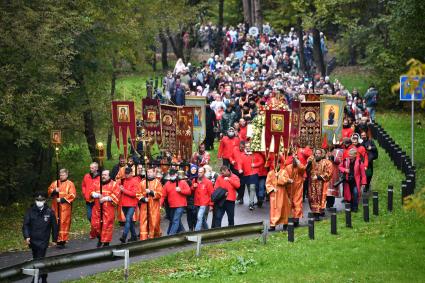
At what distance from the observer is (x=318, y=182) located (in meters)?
28.7

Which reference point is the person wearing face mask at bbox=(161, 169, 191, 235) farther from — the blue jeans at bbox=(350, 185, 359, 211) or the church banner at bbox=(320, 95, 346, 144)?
the church banner at bbox=(320, 95, 346, 144)

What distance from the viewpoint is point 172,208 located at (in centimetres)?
2612

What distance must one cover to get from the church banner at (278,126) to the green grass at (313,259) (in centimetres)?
236

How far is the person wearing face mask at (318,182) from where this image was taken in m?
28.6

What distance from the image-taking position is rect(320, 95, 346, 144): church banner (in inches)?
1192

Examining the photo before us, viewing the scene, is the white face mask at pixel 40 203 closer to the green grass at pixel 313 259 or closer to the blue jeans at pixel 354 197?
the green grass at pixel 313 259

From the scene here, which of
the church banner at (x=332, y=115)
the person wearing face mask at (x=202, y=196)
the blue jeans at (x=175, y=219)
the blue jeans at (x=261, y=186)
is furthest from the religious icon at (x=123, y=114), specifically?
the church banner at (x=332, y=115)

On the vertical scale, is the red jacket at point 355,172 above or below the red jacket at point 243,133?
below

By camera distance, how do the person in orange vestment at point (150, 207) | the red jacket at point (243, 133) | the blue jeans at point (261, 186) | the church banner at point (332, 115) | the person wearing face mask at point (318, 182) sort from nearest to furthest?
the person in orange vestment at point (150, 207) < the person wearing face mask at point (318, 182) < the church banner at point (332, 115) < the blue jeans at point (261, 186) < the red jacket at point (243, 133)

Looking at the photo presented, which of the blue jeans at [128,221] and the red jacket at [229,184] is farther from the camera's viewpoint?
the red jacket at [229,184]

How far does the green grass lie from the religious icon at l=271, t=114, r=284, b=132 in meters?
2.61

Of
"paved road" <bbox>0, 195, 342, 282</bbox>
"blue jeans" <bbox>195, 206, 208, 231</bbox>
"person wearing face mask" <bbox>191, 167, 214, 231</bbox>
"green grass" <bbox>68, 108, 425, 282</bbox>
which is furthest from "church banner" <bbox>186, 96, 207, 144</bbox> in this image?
"green grass" <bbox>68, 108, 425, 282</bbox>

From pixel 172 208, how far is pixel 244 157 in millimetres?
5429

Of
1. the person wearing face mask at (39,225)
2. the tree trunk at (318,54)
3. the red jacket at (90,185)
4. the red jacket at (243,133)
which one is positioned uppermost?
the tree trunk at (318,54)
